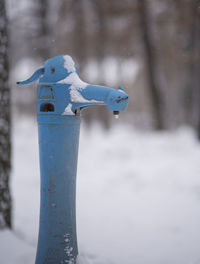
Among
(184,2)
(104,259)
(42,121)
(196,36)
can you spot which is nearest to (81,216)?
(104,259)

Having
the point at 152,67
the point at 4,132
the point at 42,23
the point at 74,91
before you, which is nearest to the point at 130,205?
the point at 4,132

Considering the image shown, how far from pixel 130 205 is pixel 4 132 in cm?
207

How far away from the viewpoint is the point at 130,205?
3484 millimetres

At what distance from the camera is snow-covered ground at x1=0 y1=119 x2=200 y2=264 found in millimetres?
2199

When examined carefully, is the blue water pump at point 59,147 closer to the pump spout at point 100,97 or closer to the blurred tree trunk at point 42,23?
the pump spout at point 100,97

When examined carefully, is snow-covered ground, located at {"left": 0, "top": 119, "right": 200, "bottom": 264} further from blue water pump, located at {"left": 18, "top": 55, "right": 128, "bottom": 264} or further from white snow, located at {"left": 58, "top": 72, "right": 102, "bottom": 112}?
white snow, located at {"left": 58, "top": 72, "right": 102, "bottom": 112}

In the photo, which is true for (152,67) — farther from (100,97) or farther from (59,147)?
(59,147)

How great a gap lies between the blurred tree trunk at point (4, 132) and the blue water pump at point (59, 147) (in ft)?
2.59

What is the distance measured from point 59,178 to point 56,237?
0.36 m

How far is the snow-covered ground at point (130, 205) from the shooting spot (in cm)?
220

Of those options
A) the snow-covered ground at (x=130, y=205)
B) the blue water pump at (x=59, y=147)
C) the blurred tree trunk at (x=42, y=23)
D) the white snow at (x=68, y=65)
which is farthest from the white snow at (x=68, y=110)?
the blurred tree trunk at (x=42, y=23)

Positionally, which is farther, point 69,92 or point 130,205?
point 130,205

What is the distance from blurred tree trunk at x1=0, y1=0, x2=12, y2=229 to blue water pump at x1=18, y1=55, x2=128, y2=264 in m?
0.79

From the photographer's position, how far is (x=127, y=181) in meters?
4.36
